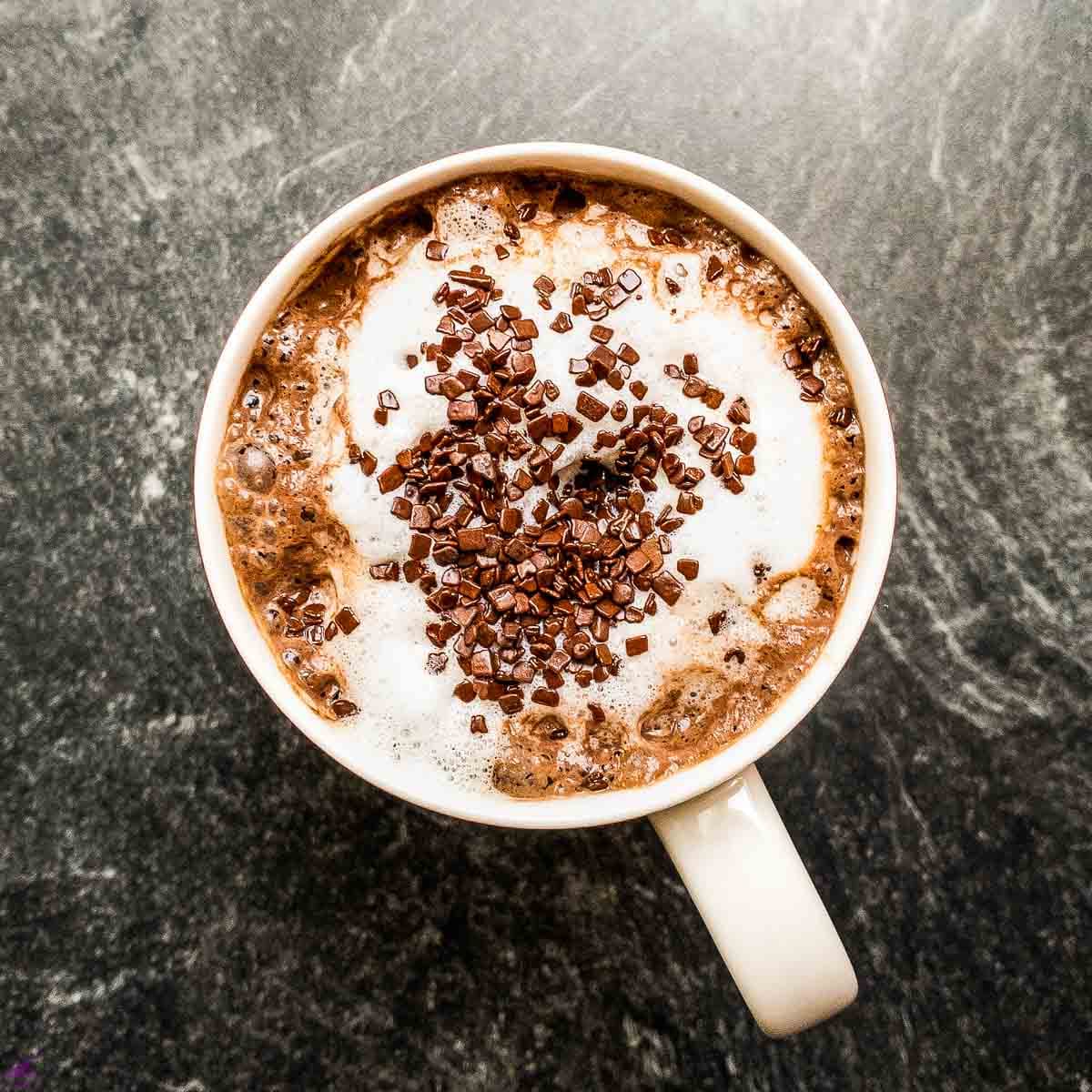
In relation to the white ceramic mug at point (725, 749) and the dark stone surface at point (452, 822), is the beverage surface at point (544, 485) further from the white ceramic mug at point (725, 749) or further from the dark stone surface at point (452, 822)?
the dark stone surface at point (452, 822)

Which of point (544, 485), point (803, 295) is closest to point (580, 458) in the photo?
point (544, 485)

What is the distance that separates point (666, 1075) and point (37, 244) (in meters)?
1.38

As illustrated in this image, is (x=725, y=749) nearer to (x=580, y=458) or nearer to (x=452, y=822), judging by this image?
(x=580, y=458)

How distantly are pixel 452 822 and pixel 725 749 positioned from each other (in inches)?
18.7

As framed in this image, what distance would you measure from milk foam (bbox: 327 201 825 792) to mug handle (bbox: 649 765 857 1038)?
110mm

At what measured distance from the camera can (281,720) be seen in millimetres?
1383

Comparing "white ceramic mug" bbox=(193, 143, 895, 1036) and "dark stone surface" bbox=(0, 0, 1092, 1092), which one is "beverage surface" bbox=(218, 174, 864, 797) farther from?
"dark stone surface" bbox=(0, 0, 1092, 1092)

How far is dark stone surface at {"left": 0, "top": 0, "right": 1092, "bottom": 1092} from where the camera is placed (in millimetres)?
1384

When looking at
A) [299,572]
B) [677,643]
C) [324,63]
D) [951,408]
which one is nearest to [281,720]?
[299,572]

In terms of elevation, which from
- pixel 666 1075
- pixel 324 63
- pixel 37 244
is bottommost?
pixel 666 1075

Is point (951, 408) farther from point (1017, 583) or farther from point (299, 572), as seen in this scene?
point (299, 572)

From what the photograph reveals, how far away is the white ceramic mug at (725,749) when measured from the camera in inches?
38.8

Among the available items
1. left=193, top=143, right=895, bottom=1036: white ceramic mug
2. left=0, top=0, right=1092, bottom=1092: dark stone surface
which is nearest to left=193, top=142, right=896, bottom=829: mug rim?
left=193, top=143, right=895, bottom=1036: white ceramic mug

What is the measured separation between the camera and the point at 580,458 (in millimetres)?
1049
